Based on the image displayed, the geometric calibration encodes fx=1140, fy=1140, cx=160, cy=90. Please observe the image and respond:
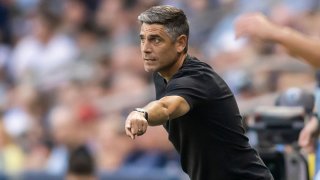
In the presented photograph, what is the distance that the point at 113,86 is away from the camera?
48.0 feet

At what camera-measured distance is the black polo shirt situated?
6.51 metres

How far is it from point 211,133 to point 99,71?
864 cm

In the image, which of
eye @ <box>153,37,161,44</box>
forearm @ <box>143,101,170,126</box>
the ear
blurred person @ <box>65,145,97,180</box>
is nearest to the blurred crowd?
blurred person @ <box>65,145,97,180</box>

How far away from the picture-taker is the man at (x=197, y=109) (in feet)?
21.3

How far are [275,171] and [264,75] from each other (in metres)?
4.01

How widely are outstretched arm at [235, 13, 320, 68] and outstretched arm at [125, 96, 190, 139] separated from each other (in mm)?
1461

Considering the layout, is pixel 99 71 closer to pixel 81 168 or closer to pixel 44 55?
pixel 44 55

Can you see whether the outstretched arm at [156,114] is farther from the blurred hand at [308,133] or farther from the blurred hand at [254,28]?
the blurred hand at [308,133]

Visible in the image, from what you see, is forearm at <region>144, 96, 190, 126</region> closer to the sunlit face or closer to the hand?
the hand

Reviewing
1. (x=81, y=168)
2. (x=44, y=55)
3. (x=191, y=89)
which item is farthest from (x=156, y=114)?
(x=44, y=55)

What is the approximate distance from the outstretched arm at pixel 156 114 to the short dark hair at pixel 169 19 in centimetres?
49

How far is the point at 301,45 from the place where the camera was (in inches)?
296

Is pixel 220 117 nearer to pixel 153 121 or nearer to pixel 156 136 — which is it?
pixel 153 121

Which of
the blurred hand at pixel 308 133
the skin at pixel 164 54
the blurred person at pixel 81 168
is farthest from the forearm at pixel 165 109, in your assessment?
the blurred person at pixel 81 168
